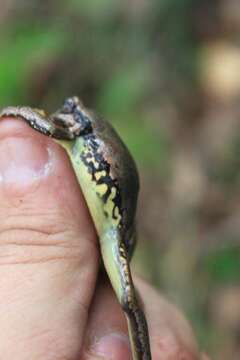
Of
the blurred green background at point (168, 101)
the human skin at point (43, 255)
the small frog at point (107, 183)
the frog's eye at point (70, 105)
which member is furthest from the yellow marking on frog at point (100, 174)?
the blurred green background at point (168, 101)

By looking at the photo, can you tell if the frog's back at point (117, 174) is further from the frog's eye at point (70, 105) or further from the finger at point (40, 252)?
the finger at point (40, 252)

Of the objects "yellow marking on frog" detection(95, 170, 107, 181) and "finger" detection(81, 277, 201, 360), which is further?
"yellow marking on frog" detection(95, 170, 107, 181)

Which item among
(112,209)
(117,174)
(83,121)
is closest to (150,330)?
(112,209)

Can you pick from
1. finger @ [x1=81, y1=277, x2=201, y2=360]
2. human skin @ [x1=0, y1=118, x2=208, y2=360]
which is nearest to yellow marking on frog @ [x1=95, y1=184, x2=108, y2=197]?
human skin @ [x1=0, y1=118, x2=208, y2=360]

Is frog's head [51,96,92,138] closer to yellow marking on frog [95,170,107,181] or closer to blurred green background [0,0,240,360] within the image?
yellow marking on frog [95,170,107,181]

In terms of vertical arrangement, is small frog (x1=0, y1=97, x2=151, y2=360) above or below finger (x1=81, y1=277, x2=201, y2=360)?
above

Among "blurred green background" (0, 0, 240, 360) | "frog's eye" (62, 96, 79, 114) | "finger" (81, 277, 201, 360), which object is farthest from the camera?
"blurred green background" (0, 0, 240, 360)

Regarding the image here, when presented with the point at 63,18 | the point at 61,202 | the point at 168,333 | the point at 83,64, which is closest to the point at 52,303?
the point at 61,202
